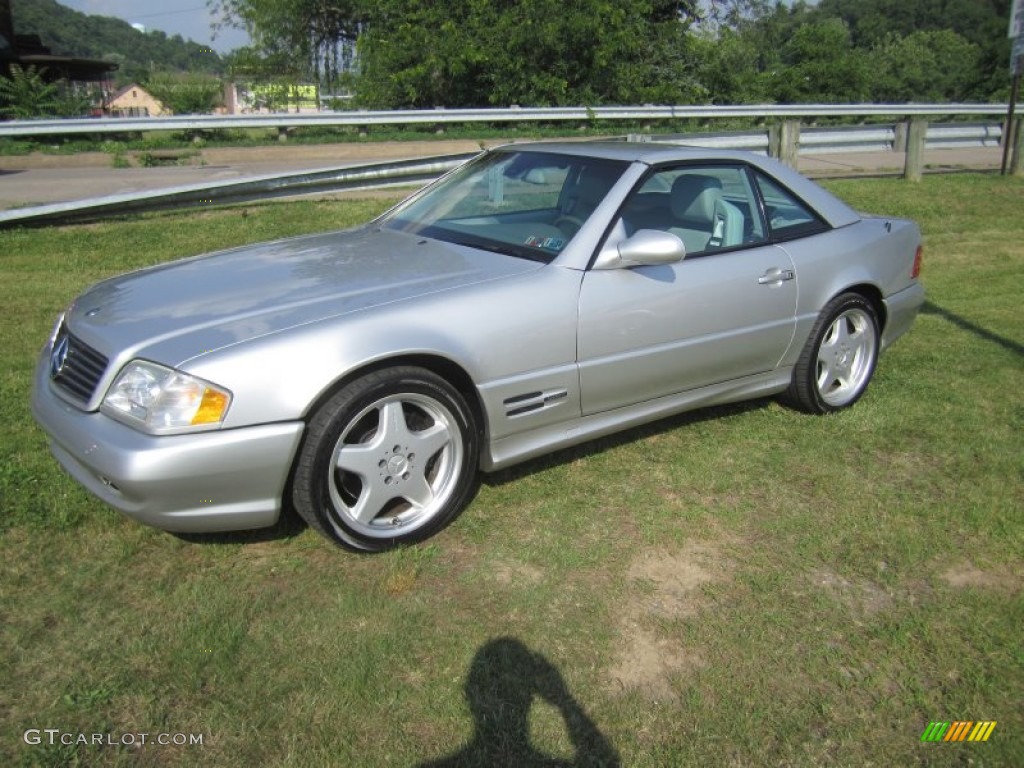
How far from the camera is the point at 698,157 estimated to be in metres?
4.24

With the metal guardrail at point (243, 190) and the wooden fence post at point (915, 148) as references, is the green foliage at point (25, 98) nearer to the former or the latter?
the metal guardrail at point (243, 190)

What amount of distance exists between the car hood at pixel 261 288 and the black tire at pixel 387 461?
343 mm

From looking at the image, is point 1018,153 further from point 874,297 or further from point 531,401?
point 531,401

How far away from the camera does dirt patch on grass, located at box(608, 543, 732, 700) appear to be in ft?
8.48

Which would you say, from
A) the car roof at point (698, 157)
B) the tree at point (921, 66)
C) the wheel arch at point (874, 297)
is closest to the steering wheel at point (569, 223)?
the car roof at point (698, 157)

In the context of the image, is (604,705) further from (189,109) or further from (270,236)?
(189,109)

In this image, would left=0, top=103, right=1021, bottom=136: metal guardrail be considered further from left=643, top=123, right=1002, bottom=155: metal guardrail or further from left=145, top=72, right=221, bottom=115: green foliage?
left=145, top=72, right=221, bottom=115: green foliage

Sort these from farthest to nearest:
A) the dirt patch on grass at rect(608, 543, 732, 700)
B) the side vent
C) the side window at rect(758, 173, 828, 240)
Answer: the side window at rect(758, 173, 828, 240)
the side vent
the dirt patch on grass at rect(608, 543, 732, 700)

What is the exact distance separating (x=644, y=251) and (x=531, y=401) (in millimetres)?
768

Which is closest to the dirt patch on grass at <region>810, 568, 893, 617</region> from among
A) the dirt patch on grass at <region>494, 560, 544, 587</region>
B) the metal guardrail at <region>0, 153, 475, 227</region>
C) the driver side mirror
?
the dirt patch on grass at <region>494, 560, 544, 587</region>

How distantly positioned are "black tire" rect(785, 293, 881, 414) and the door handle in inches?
14.3

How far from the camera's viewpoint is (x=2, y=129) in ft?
39.8

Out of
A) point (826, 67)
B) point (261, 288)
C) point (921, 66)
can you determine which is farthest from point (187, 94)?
point (921, 66)

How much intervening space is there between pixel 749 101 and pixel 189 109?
16128 mm
